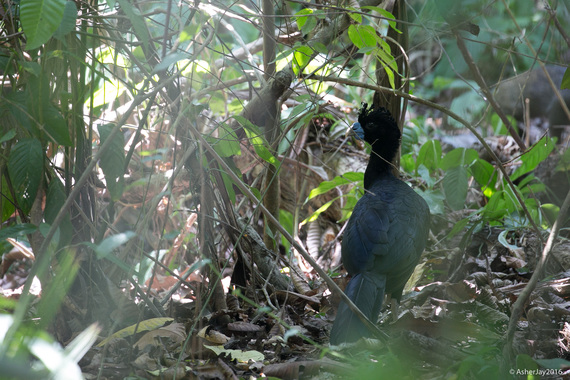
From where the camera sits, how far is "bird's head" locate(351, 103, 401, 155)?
12.9 feet

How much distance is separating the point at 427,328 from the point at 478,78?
130 cm

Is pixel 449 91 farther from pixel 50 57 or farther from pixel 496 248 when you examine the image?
pixel 50 57

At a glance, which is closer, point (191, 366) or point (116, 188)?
point (116, 188)

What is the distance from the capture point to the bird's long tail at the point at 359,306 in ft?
8.34

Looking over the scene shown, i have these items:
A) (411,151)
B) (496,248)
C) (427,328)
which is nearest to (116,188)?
(427,328)

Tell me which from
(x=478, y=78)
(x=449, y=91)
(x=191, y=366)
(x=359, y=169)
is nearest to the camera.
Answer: (x=191, y=366)

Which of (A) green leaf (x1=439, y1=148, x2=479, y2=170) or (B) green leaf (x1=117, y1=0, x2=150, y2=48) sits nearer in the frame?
(B) green leaf (x1=117, y1=0, x2=150, y2=48)

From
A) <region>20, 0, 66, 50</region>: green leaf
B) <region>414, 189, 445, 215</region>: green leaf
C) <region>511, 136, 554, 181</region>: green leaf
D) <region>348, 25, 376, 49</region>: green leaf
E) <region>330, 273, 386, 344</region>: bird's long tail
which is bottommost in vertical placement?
<region>330, 273, 386, 344</region>: bird's long tail

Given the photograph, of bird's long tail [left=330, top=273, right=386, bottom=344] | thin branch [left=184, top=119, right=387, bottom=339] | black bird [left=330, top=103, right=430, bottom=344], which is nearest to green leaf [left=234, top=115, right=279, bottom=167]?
thin branch [left=184, top=119, right=387, bottom=339]

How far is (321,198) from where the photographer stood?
529 centimetres

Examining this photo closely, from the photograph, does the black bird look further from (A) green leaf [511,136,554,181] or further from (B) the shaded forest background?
(A) green leaf [511,136,554,181]

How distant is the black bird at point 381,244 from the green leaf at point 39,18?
179 cm

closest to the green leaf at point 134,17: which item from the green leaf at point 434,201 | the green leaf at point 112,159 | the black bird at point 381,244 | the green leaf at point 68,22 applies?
the green leaf at point 68,22

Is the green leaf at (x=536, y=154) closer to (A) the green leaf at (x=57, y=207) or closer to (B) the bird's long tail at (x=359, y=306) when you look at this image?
(B) the bird's long tail at (x=359, y=306)
